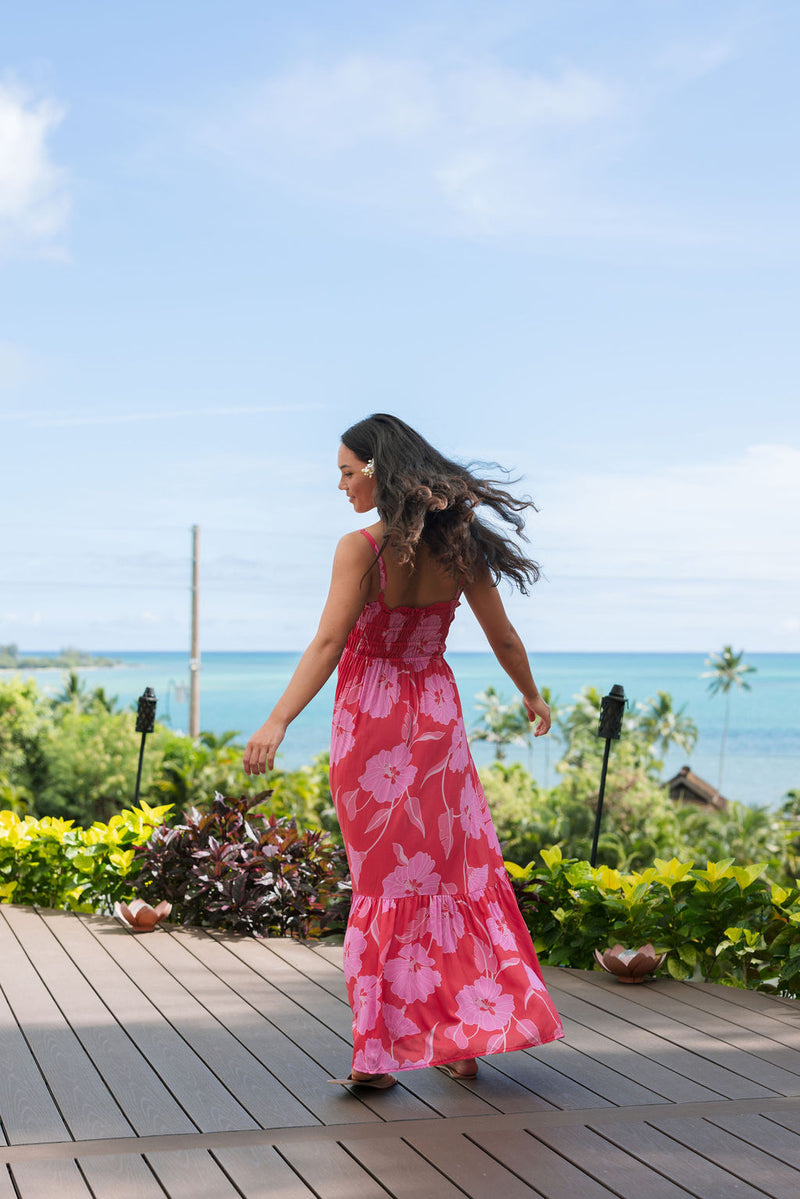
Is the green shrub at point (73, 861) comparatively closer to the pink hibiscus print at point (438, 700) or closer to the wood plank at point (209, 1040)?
the wood plank at point (209, 1040)

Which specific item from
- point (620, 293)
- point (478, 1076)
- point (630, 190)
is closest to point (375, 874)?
point (478, 1076)

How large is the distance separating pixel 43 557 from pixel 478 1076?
94091 mm

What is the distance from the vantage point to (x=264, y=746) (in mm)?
2430

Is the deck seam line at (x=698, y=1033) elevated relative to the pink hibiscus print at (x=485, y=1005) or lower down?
lower down

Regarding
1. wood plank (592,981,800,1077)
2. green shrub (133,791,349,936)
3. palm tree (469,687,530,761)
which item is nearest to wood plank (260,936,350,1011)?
green shrub (133,791,349,936)

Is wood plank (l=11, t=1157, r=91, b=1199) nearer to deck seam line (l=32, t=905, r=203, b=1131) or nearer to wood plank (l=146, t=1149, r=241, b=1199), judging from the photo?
wood plank (l=146, t=1149, r=241, b=1199)

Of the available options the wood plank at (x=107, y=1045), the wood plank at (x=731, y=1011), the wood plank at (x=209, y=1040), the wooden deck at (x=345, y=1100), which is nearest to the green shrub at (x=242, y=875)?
the wood plank at (x=209, y=1040)

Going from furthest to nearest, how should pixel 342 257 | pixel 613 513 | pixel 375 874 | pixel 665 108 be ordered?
pixel 613 513, pixel 342 257, pixel 665 108, pixel 375 874

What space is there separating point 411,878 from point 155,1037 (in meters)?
0.91

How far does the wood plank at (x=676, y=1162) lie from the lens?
2191mm

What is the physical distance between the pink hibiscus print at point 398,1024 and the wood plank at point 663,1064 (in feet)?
1.95

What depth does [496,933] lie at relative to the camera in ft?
8.96

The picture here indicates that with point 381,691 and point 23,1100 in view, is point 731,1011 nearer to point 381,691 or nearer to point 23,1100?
point 381,691

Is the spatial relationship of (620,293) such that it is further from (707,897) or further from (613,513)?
(707,897)
